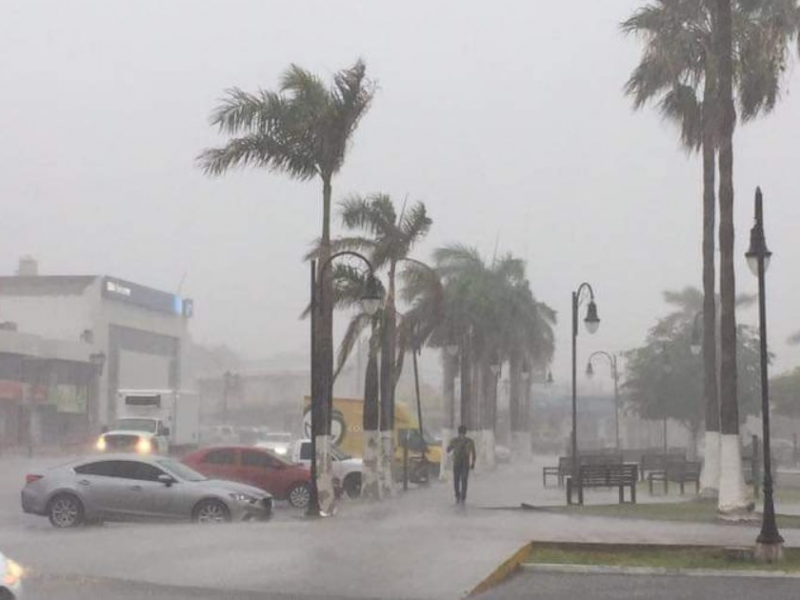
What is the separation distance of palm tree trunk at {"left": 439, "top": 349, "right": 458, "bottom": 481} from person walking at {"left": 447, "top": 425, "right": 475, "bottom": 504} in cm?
1866

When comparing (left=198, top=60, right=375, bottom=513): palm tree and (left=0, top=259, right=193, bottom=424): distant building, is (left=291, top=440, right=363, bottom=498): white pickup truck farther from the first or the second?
(left=0, top=259, right=193, bottom=424): distant building

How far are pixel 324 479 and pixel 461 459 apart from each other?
3892 mm

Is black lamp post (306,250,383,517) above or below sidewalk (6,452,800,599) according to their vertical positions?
above

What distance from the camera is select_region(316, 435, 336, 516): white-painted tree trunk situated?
25094 millimetres

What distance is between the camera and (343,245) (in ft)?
103

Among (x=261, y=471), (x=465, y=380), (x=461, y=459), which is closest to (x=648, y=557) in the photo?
(x=461, y=459)

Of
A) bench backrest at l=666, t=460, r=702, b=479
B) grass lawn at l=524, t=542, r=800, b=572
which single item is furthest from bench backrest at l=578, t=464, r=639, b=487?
grass lawn at l=524, t=542, r=800, b=572

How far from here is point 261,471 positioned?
2878 centimetres

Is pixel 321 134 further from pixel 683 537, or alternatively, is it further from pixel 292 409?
pixel 292 409

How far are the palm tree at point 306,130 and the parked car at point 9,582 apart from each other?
1687 cm

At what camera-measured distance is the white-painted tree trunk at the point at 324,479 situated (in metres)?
25.1

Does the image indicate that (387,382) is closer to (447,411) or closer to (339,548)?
(339,548)

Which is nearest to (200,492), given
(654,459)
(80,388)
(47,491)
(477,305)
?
(47,491)

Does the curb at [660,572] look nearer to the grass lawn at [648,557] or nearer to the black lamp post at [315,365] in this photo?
the grass lawn at [648,557]
